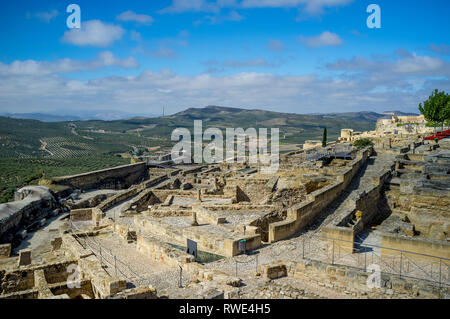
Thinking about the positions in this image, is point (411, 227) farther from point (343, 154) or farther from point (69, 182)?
point (69, 182)

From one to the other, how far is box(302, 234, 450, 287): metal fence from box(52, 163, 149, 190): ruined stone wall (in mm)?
19666

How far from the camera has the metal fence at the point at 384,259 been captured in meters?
8.41

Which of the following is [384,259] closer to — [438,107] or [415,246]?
[415,246]

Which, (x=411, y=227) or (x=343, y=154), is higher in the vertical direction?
(x=343, y=154)

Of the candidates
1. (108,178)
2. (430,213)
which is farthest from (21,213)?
(430,213)

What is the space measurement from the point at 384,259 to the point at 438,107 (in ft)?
120

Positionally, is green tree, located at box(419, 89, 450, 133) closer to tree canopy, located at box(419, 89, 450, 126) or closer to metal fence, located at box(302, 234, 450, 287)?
tree canopy, located at box(419, 89, 450, 126)

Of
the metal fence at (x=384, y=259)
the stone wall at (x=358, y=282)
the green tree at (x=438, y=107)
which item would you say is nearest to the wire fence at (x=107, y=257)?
the stone wall at (x=358, y=282)

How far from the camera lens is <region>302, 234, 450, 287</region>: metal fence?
8.41 m

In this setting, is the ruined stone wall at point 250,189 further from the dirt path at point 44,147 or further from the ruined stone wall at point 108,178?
the dirt path at point 44,147

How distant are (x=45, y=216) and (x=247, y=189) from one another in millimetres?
11724

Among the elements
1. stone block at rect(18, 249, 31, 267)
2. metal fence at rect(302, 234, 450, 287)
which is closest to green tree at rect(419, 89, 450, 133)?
metal fence at rect(302, 234, 450, 287)
